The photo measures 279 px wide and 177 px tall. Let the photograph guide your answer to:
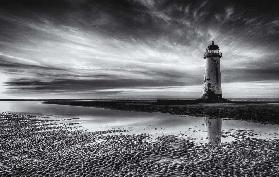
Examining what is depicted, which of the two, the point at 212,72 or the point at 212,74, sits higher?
the point at 212,72

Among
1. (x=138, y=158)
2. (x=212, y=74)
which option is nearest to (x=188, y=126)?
(x=138, y=158)

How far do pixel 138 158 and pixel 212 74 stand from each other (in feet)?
117

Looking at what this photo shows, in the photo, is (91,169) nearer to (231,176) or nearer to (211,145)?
(231,176)

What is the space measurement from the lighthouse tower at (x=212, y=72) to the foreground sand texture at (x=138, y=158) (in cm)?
2968

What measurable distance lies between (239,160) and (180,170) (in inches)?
108

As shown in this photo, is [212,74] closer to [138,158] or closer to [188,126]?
Result: [188,126]

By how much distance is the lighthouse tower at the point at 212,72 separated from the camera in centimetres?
4322

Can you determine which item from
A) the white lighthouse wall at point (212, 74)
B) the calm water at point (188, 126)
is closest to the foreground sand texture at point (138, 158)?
the calm water at point (188, 126)

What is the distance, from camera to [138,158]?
1045cm

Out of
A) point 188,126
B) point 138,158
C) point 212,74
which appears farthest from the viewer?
point 212,74

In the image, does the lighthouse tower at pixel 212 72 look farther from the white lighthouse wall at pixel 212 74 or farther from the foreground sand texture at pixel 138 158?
the foreground sand texture at pixel 138 158

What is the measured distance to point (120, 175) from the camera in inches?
321

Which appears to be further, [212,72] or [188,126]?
[212,72]

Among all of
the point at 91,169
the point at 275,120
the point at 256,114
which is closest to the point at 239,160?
the point at 91,169
